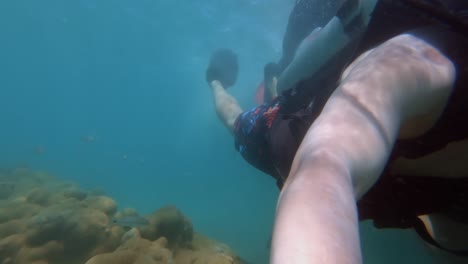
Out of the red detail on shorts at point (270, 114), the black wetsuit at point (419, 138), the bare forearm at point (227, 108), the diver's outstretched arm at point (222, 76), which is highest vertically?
the diver's outstretched arm at point (222, 76)

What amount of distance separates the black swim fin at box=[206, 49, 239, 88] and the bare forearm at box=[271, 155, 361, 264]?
844cm

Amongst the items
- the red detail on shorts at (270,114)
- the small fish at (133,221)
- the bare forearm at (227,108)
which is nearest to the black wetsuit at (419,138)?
the red detail on shorts at (270,114)

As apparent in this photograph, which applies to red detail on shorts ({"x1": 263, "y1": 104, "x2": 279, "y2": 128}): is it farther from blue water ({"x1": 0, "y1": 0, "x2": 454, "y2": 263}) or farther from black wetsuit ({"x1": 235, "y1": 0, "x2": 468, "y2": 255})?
blue water ({"x1": 0, "y1": 0, "x2": 454, "y2": 263})

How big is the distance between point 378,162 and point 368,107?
169mm

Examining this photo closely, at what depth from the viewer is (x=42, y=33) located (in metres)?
46.2

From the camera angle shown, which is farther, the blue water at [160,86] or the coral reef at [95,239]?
the blue water at [160,86]

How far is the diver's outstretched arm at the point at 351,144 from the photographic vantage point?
67cm

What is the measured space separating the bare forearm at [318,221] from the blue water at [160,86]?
184 inches

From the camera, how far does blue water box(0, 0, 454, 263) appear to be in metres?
25.6

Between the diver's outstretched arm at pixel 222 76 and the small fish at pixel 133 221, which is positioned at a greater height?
the diver's outstretched arm at pixel 222 76

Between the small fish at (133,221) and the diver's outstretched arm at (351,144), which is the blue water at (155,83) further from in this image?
the diver's outstretched arm at (351,144)

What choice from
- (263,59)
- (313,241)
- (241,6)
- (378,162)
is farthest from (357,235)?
(263,59)

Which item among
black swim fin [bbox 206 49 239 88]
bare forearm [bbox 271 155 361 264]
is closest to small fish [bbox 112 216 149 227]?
bare forearm [bbox 271 155 361 264]

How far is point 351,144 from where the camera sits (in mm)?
906
